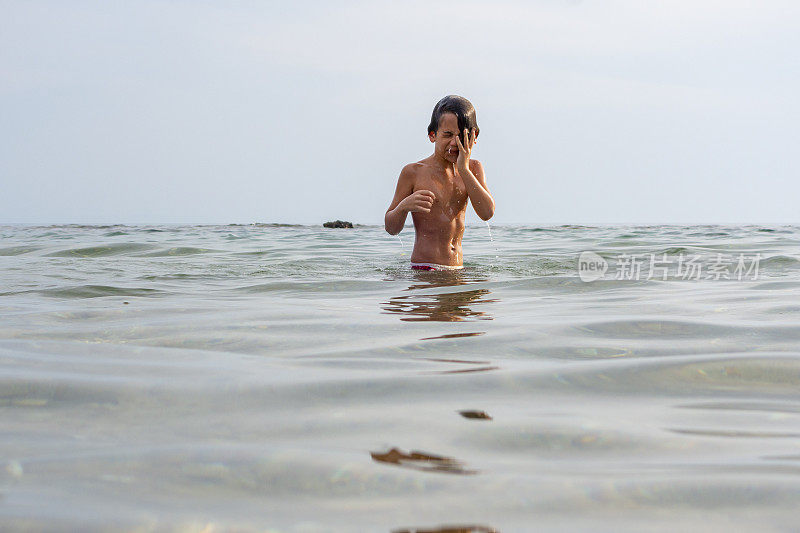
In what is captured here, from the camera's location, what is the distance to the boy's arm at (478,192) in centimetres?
555

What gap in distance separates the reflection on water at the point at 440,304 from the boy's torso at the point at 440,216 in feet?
2.96

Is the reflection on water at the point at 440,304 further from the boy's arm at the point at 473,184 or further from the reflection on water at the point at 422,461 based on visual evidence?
the reflection on water at the point at 422,461

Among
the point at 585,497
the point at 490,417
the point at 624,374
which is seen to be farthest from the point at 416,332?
the point at 585,497

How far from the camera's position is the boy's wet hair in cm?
566

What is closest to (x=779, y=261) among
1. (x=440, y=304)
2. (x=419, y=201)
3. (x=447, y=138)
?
(x=447, y=138)

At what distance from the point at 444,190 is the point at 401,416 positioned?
4350 millimetres

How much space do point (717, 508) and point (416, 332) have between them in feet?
6.28

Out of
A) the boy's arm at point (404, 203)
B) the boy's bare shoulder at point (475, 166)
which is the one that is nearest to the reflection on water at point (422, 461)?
the boy's arm at point (404, 203)

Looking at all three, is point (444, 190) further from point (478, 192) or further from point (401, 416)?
point (401, 416)

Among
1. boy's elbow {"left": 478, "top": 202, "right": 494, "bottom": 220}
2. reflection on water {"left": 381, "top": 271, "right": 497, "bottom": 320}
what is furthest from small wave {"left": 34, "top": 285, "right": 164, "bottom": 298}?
boy's elbow {"left": 478, "top": 202, "right": 494, "bottom": 220}

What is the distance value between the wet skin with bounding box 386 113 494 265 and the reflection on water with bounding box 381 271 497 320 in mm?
875

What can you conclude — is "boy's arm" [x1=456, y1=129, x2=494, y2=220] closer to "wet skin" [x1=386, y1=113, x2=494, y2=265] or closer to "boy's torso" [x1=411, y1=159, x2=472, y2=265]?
"wet skin" [x1=386, y1=113, x2=494, y2=265]

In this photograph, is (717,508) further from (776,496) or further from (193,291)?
(193,291)

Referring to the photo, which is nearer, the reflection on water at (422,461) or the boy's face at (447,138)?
the reflection on water at (422,461)
